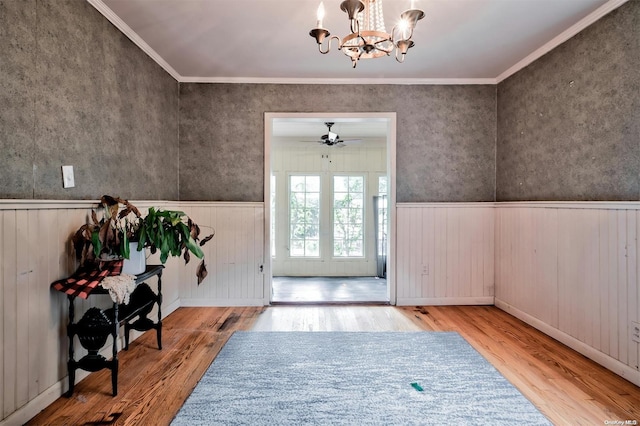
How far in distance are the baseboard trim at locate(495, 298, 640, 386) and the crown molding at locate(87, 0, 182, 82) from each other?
424cm

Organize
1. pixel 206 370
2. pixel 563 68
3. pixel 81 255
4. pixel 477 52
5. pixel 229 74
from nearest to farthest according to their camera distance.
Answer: pixel 81 255, pixel 206 370, pixel 563 68, pixel 477 52, pixel 229 74

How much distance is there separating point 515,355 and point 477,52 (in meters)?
2.60

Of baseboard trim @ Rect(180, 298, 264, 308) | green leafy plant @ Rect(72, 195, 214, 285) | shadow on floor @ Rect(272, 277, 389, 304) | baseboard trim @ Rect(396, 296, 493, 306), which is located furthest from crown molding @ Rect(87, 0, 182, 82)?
baseboard trim @ Rect(396, 296, 493, 306)

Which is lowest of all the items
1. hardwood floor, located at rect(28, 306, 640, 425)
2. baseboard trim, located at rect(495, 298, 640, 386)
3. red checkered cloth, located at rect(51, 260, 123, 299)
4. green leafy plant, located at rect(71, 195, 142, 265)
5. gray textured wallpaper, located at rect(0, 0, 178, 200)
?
hardwood floor, located at rect(28, 306, 640, 425)

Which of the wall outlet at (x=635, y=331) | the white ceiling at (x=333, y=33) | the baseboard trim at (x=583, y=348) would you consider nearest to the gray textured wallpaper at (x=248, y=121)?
the white ceiling at (x=333, y=33)

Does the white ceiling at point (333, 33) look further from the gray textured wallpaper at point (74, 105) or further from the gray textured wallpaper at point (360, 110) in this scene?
the gray textured wallpaper at point (74, 105)

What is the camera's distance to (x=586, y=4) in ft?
7.65

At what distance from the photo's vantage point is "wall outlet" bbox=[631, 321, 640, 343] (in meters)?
2.12

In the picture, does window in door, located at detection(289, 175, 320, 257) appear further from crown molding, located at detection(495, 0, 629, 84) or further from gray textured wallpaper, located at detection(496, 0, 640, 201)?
crown molding, located at detection(495, 0, 629, 84)

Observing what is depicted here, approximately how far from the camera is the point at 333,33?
2.76 metres

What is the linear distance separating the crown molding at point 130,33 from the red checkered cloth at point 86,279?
1764 millimetres

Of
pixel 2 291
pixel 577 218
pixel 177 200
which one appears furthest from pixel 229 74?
pixel 577 218

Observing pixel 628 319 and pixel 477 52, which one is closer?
pixel 628 319

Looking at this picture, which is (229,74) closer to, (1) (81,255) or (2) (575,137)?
(1) (81,255)
